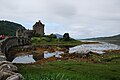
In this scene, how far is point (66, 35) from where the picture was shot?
143 metres

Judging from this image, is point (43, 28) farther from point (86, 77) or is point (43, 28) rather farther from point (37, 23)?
point (86, 77)

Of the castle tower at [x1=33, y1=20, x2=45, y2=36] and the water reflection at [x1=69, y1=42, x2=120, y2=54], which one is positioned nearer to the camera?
the water reflection at [x1=69, y1=42, x2=120, y2=54]

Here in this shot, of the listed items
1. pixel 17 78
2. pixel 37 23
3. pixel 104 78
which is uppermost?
pixel 37 23

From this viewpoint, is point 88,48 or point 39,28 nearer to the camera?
point 88,48

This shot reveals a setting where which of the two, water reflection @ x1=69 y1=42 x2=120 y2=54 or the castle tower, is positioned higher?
the castle tower

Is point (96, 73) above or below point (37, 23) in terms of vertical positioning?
below

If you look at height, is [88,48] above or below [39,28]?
below

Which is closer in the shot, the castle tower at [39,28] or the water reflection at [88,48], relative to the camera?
the water reflection at [88,48]

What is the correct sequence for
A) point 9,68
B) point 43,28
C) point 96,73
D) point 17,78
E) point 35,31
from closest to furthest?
1. point 17,78
2. point 9,68
3. point 96,73
4. point 35,31
5. point 43,28

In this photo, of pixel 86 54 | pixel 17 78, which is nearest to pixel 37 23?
pixel 86 54

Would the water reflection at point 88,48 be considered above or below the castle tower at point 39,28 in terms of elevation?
below

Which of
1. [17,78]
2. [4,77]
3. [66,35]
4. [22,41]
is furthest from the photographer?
[66,35]

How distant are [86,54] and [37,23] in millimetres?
115202

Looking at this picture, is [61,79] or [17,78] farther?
[61,79]
